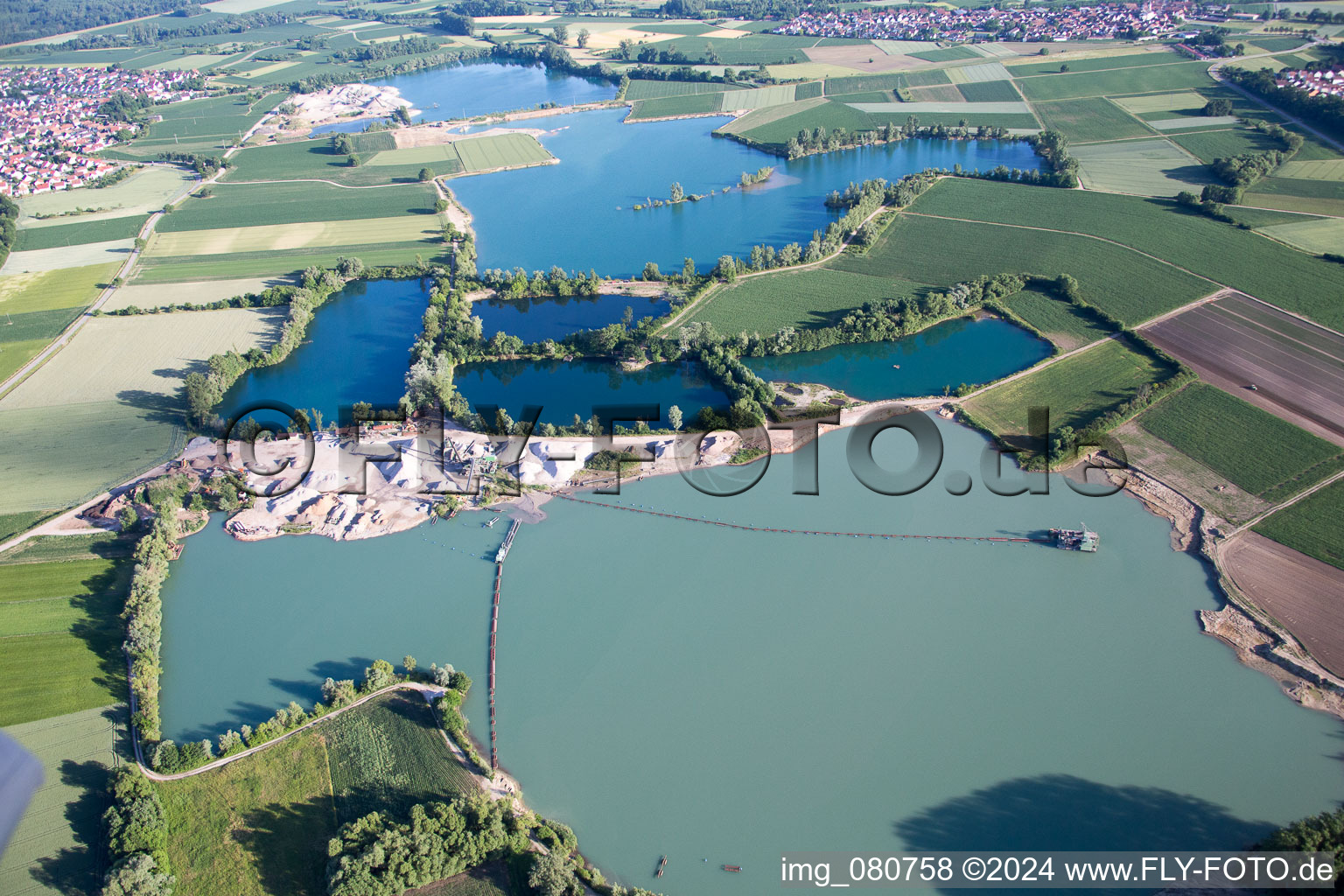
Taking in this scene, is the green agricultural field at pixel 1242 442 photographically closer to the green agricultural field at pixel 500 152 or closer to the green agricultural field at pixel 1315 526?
the green agricultural field at pixel 1315 526

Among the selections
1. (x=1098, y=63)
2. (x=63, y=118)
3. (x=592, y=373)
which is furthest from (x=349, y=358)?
(x=1098, y=63)

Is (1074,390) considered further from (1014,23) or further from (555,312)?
(1014,23)

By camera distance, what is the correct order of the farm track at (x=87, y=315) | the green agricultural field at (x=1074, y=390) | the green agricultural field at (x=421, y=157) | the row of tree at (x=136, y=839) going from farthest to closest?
the green agricultural field at (x=421, y=157) → the farm track at (x=87, y=315) → the green agricultural field at (x=1074, y=390) → the row of tree at (x=136, y=839)

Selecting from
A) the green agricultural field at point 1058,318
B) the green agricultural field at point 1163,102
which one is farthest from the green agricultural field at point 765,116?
the green agricultural field at point 1058,318

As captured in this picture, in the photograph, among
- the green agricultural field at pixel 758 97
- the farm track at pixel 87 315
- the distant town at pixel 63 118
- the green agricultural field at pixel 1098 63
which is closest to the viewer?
the farm track at pixel 87 315

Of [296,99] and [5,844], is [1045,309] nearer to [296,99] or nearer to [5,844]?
[5,844]
